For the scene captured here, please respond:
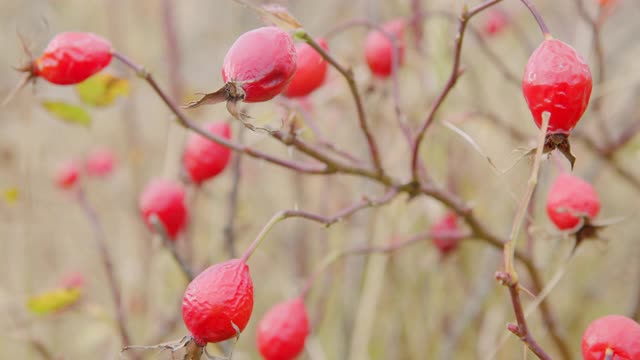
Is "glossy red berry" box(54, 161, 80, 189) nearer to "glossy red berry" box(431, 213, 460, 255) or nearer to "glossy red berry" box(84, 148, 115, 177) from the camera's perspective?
"glossy red berry" box(84, 148, 115, 177)

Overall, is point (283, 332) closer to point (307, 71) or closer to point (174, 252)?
point (174, 252)

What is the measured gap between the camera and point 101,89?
1.19 metres

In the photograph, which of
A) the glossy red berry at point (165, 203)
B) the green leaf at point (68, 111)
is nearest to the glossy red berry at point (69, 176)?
the green leaf at point (68, 111)

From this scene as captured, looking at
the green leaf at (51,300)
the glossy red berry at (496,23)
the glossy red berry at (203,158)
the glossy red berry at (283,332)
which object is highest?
the glossy red berry at (203,158)

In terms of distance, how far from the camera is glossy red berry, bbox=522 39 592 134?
623 millimetres

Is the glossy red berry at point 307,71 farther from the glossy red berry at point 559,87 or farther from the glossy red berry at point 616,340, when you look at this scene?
the glossy red berry at point 616,340

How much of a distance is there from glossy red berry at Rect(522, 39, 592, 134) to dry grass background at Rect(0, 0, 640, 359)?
13.1 inches

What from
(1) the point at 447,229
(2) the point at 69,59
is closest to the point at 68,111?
(2) the point at 69,59

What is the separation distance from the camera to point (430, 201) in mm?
1698

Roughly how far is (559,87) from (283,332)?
459 mm

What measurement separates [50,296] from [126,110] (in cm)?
123

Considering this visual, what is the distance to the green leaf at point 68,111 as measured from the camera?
1178 millimetres

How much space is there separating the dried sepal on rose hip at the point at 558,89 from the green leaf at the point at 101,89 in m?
0.75

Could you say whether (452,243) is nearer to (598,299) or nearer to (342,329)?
(342,329)
